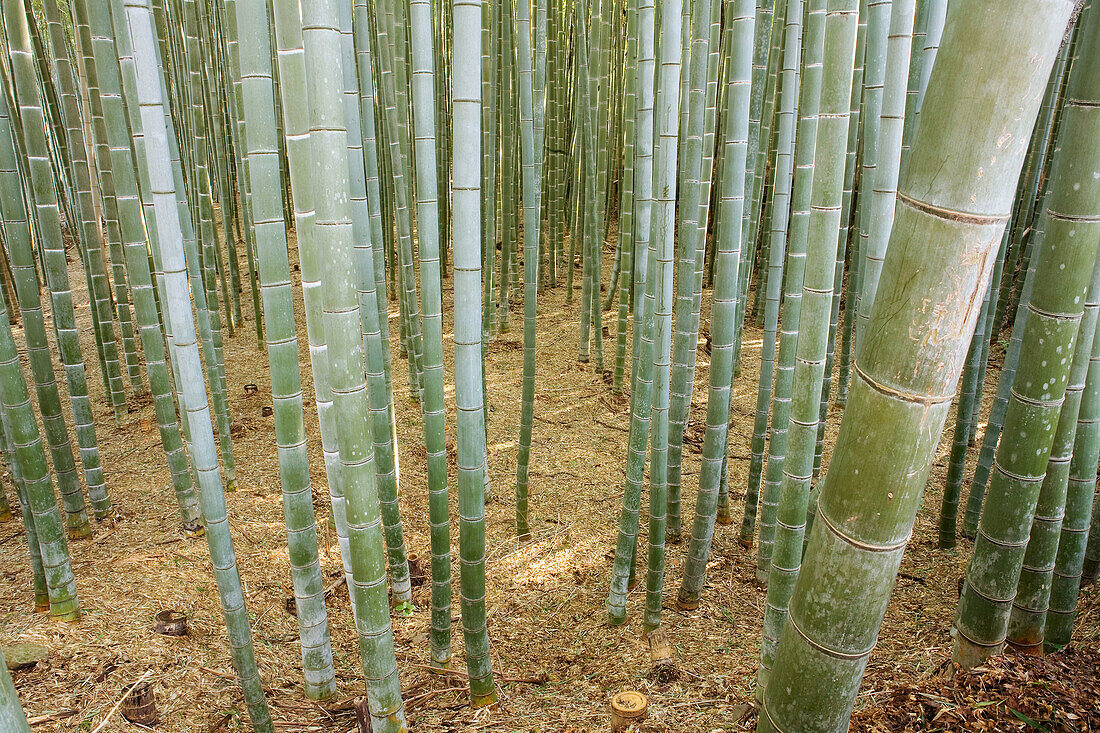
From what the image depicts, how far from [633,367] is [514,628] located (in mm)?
995

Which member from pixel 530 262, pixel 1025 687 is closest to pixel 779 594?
pixel 1025 687

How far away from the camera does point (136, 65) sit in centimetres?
140

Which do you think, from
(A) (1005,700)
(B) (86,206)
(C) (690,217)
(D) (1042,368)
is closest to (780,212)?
(C) (690,217)

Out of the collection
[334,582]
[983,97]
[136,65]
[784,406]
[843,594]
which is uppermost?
[136,65]

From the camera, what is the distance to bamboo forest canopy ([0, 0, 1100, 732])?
0.74 m

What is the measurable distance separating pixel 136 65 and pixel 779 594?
5.95 ft

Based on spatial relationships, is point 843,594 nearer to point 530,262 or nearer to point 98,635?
point 530,262

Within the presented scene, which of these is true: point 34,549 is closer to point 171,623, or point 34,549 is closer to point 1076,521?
point 171,623

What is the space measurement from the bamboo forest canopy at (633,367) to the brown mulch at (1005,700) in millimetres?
34

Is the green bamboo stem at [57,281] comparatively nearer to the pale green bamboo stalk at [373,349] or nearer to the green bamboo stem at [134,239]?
the green bamboo stem at [134,239]

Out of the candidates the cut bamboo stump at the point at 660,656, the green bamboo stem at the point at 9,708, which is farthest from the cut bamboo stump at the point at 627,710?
the green bamboo stem at the point at 9,708

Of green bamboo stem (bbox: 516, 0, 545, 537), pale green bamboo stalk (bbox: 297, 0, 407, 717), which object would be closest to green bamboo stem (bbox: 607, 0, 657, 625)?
green bamboo stem (bbox: 516, 0, 545, 537)

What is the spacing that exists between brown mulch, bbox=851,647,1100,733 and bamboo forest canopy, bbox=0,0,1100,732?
0.03m

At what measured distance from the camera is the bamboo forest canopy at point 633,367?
2.44ft
